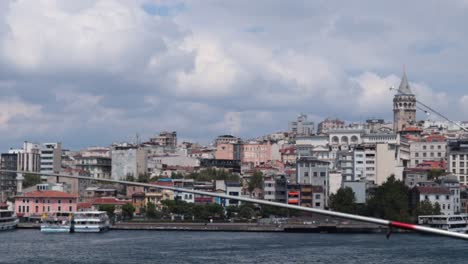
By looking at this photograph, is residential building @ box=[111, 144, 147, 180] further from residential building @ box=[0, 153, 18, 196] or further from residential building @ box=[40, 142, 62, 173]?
residential building @ box=[0, 153, 18, 196]

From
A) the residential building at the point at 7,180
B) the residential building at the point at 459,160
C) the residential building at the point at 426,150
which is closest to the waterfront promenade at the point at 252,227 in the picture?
the residential building at the point at 7,180

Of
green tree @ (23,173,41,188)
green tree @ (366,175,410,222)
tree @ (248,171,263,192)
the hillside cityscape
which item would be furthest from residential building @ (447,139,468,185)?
green tree @ (23,173,41,188)

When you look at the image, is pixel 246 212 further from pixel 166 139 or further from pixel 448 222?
pixel 166 139

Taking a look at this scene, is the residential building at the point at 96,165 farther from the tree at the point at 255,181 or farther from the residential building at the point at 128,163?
the tree at the point at 255,181

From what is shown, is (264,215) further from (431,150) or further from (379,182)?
(431,150)

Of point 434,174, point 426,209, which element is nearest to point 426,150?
point 434,174

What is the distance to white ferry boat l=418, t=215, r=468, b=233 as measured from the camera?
131 feet

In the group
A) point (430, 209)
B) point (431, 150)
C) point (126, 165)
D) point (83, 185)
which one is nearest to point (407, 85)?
point (431, 150)

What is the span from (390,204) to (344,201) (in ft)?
7.69

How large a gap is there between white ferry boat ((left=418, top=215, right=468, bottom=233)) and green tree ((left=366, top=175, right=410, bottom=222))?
4.15 ft

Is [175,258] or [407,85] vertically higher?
[407,85]

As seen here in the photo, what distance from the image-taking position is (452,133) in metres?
80.5

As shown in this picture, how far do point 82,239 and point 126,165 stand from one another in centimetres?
3007

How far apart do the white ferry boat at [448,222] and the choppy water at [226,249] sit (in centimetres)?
243
